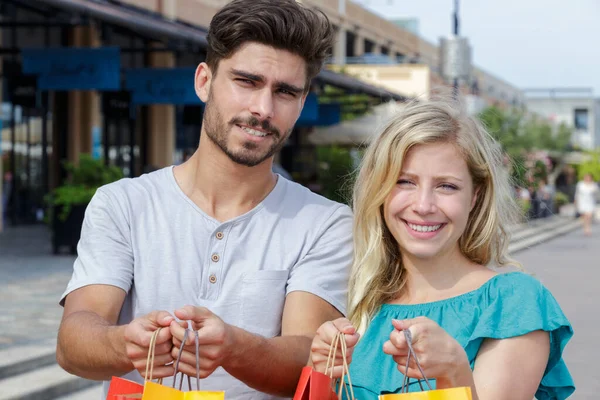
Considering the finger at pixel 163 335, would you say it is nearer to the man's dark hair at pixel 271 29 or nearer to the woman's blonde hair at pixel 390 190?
the woman's blonde hair at pixel 390 190

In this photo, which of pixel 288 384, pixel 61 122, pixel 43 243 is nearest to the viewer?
pixel 288 384

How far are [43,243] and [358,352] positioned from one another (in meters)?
16.5

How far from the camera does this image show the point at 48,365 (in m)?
7.70

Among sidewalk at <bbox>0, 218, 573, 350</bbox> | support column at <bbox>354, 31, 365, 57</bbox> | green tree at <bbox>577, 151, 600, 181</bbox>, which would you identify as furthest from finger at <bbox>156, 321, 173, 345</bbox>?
green tree at <bbox>577, 151, 600, 181</bbox>

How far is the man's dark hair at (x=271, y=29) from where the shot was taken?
2.74m

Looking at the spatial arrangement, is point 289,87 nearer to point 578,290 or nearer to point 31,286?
point 31,286

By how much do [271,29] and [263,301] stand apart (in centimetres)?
72

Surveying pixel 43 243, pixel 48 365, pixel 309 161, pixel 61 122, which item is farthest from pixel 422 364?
pixel 309 161

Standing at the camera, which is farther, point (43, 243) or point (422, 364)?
point (43, 243)

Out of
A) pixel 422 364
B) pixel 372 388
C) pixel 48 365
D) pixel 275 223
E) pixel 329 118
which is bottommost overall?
pixel 48 365

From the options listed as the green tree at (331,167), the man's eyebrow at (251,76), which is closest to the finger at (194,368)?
the man's eyebrow at (251,76)

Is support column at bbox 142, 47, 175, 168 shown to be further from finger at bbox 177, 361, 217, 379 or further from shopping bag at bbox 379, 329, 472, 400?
shopping bag at bbox 379, 329, 472, 400

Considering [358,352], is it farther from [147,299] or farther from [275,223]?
[147,299]

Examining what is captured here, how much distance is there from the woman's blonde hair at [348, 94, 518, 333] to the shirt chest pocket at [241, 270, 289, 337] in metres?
0.25
